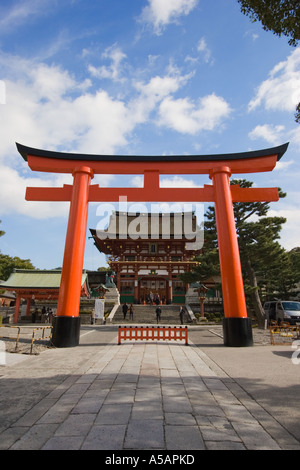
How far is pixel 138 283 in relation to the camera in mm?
26312

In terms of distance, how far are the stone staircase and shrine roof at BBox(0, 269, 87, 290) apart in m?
4.15

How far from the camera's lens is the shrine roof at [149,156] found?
10.2 m

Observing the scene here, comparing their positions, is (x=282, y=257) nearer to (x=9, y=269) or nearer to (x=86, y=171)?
(x=86, y=171)

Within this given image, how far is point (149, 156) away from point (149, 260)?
16.8m

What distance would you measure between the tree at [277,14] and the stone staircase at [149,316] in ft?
53.0

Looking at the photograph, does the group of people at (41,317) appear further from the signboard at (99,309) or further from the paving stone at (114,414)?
the paving stone at (114,414)

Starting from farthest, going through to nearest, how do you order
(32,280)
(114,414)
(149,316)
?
(149,316), (32,280), (114,414)

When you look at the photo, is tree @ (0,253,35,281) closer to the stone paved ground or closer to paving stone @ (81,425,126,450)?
the stone paved ground

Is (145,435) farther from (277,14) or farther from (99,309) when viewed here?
(99,309)

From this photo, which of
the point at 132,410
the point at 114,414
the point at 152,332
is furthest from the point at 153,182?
the point at 114,414

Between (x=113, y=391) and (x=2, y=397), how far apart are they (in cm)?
164

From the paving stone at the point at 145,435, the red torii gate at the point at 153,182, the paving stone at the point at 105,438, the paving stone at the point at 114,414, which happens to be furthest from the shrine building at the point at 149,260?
the paving stone at the point at 105,438

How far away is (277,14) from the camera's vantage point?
5180mm
